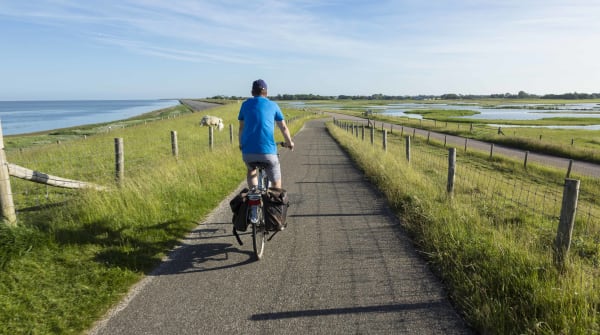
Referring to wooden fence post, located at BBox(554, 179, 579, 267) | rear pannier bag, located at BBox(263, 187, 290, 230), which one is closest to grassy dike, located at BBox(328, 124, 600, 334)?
wooden fence post, located at BBox(554, 179, 579, 267)

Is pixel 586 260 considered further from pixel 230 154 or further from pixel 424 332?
pixel 230 154

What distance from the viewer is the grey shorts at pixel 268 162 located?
4.66 metres

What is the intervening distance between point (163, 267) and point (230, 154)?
29.1ft

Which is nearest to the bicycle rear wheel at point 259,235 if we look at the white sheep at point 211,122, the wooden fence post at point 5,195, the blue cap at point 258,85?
the blue cap at point 258,85

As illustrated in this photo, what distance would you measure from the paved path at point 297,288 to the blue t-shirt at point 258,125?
1.45 metres

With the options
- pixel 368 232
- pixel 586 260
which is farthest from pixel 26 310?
pixel 586 260

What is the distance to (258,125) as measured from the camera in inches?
179

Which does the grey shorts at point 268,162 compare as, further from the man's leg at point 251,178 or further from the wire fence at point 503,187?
the wire fence at point 503,187

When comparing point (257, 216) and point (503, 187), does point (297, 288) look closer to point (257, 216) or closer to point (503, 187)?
point (257, 216)

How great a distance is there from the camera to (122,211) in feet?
18.3

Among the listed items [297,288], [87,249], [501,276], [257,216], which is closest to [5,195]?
[87,249]

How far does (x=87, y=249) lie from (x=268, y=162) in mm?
2593

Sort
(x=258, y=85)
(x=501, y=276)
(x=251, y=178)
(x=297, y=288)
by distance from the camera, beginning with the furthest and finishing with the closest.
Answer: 1. (x=251, y=178)
2. (x=258, y=85)
3. (x=297, y=288)
4. (x=501, y=276)

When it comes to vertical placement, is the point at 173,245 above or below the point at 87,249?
below
